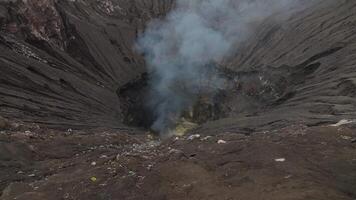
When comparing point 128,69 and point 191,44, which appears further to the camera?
point 191,44

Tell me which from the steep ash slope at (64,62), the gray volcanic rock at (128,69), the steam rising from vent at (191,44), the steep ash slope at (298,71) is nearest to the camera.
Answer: the steep ash slope at (298,71)

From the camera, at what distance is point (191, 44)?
65625mm

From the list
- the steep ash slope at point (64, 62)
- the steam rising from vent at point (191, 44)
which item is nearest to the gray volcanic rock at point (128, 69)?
the steep ash slope at point (64, 62)

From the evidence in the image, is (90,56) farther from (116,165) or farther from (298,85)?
(116,165)

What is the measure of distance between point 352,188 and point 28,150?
1436 cm

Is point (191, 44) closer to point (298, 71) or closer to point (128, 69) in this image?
point (128, 69)

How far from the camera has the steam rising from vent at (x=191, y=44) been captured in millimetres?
51656

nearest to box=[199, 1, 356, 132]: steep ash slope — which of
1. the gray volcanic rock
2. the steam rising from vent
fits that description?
the gray volcanic rock

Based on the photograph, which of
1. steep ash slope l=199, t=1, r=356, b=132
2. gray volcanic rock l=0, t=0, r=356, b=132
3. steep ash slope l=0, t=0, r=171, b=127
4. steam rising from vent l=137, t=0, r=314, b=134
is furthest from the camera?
steam rising from vent l=137, t=0, r=314, b=134

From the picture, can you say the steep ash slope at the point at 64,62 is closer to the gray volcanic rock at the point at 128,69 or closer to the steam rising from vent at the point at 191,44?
the gray volcanic rock at the point at 128,69

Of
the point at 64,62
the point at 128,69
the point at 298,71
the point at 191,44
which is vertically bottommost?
the point at 298,71

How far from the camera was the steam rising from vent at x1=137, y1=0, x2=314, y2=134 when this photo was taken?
169ft

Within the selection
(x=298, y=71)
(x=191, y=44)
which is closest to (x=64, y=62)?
(x=298, y=71)

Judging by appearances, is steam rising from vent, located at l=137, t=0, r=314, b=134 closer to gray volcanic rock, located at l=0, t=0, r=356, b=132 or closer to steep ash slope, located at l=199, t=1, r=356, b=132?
gray volcanic rock, located at l=0, t=0, r=356, b=132
